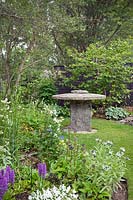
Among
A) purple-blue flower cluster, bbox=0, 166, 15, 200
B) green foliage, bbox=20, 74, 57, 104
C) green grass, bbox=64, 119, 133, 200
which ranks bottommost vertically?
green grass, bbox=64, 119, 133, 200

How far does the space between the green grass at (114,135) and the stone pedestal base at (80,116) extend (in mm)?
299

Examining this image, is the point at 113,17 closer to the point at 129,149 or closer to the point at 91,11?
the point at 91,11

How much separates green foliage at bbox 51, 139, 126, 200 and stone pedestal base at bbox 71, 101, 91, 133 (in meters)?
3.79

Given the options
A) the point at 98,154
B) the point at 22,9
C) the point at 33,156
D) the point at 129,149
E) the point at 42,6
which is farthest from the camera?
the point at 42,6

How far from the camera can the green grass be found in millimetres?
5307

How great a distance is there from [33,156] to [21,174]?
695 millimetres

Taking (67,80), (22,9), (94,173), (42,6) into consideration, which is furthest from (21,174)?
(67,80)

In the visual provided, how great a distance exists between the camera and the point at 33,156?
11.5ft

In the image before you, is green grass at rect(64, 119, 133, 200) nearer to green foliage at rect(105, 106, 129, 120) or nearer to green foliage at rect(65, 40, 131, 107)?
green foliage at rect(105, 106, 129, 120)

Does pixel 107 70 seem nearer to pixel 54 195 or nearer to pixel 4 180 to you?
pixel 54 195

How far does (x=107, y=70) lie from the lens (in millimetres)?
8891

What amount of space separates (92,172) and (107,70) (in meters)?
6.34

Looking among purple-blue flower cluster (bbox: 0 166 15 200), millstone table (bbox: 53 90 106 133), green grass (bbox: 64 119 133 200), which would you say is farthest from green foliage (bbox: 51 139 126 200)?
millstone table (bbox: 53 90 106 133)

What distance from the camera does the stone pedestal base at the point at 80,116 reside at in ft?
22.5
